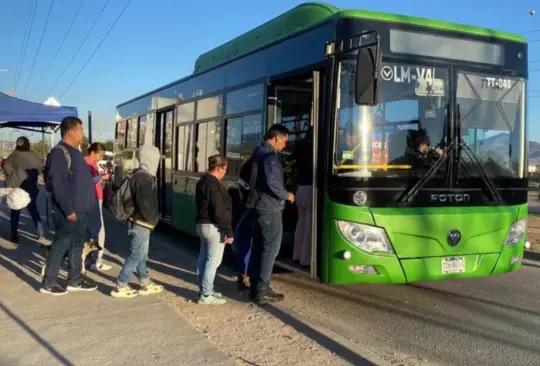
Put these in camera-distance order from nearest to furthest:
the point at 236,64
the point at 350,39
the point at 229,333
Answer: the point at 229,333 < the point at 350,39 < the point at 236,64

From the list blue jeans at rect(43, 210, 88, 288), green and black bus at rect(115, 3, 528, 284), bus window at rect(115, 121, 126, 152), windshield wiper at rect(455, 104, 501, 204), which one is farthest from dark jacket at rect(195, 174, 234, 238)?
bus window at rect(115, 121, 126, 152)

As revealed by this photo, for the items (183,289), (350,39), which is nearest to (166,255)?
(183,289)

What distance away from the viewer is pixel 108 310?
5676 mm

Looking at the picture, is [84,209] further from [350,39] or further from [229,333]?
[350,39]

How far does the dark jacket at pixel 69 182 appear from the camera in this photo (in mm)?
5879

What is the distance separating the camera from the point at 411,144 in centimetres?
591

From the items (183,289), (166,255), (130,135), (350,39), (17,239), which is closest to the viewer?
(350,39)

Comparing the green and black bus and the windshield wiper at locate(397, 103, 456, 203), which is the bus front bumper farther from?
the windshield wiper at locate(397, 103, 456, 203)

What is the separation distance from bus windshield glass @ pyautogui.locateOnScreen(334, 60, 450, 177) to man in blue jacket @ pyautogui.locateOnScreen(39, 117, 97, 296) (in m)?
2.84

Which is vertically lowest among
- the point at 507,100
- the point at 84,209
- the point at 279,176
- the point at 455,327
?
the point at 455,327

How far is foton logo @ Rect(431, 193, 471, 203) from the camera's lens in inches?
234

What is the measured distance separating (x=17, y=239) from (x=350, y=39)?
7213 mm

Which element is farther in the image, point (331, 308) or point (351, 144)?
point (331, 308)

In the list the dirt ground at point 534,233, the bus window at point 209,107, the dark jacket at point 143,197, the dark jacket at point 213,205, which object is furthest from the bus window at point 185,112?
the dirt ground at point 534,233
